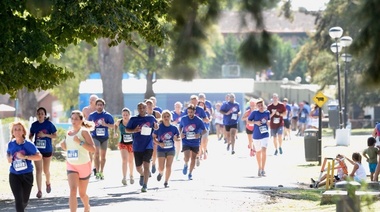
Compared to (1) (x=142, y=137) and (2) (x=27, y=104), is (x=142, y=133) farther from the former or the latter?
(2) (x=27, y=104)

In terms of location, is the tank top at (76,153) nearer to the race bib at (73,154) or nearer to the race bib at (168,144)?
the race bib at (73,154)

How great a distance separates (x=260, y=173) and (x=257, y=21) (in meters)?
19.7

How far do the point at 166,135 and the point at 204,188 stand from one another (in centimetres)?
137

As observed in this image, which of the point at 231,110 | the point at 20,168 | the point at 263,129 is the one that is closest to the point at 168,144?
the point at 263,129

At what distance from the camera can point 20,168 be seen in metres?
16.9

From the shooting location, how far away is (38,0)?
809 cm

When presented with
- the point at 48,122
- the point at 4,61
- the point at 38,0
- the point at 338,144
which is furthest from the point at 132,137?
→ the point at 338,144

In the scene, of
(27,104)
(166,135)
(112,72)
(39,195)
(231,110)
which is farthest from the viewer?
(27,104)

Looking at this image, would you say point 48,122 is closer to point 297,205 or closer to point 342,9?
point 297,205

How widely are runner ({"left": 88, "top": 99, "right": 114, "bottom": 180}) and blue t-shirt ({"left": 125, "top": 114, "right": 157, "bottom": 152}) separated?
2.26 m

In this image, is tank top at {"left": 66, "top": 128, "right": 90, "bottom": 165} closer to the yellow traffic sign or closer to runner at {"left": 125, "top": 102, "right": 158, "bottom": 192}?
runner at {"left": 125, "top": 102, "right": 158, "bottom": 192}

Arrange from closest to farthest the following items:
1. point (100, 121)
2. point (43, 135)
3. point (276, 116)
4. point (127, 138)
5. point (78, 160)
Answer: point (78, 160)
point (43, 135)
point (127, 138)
point (100, 121)
point (276, 116)

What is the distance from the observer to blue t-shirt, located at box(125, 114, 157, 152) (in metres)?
22.5

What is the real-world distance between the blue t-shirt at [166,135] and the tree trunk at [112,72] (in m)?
22.3
